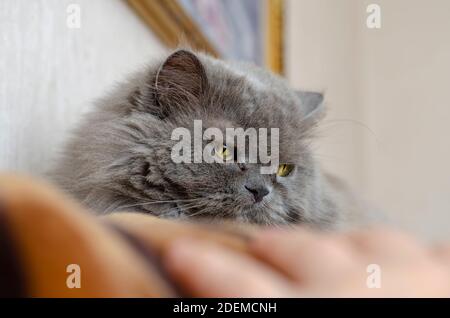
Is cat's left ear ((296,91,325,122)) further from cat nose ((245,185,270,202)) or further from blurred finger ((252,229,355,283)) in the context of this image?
blurred finger ((252,229,355,283))

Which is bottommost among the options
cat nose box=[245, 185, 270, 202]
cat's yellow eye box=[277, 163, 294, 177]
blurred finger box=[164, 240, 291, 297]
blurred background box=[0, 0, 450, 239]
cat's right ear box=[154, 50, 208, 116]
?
blurred finger box=[164, 240, 291, 297]

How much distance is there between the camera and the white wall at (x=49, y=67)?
941mm

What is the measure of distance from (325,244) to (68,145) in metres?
0.77

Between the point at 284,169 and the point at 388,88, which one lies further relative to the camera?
the point at 388,88

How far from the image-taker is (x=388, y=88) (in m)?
3.20

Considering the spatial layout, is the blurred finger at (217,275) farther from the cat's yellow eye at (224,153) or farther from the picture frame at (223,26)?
the picture frame at (223,26)

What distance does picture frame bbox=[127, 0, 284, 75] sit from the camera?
4.99ft

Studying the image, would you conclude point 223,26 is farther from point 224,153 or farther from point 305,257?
point 305,257

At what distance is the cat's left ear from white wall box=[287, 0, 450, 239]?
5.07 ft

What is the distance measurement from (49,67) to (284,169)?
22.1 inches

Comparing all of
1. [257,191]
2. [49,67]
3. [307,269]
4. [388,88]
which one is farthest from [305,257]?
[388,88]

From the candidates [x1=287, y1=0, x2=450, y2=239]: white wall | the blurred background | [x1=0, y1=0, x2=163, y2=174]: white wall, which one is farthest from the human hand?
[x1=287, y1=0, x2=450, y2=239]: white wall

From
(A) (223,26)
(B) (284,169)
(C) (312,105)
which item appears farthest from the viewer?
(A) (223,26)
